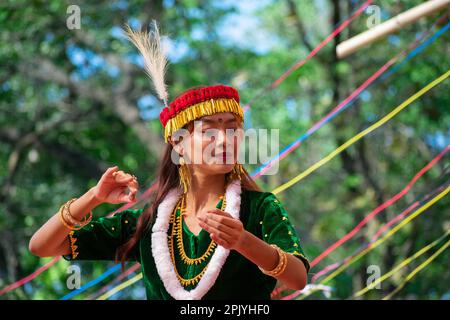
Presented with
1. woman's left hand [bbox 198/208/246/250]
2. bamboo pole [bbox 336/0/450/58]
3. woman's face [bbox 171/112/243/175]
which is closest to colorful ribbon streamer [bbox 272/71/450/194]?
bamboo pole [bbox 336/0/450/58]

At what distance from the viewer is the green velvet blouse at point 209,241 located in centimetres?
228

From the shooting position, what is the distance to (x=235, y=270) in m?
2.29

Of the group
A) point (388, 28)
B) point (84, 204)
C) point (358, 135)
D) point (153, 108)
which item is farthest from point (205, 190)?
point (153, 108)

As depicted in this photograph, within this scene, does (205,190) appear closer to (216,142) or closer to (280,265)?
(216,142)

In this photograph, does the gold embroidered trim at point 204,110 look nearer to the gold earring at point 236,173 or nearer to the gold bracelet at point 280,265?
the gold earring at point 236,173

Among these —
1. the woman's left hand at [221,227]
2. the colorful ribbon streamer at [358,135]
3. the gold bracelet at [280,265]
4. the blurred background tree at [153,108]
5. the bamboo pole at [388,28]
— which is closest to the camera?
the woman's left hand at [221,227]

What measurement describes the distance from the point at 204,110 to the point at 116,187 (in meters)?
0.34

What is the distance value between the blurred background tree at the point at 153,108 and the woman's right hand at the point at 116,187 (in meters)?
4.25

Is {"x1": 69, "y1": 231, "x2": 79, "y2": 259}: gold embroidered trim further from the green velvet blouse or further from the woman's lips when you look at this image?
the woman's lips

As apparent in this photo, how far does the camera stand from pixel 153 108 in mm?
7742

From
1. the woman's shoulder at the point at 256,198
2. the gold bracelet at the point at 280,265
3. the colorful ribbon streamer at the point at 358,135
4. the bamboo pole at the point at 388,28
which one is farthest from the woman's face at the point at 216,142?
the bamboo pole at the point at 388,28
